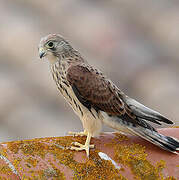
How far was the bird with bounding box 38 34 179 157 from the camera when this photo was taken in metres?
3.60

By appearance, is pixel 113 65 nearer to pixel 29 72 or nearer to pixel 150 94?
pixel 150 94

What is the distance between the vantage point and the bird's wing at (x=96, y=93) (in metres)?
3.65

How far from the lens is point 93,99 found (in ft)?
12.1

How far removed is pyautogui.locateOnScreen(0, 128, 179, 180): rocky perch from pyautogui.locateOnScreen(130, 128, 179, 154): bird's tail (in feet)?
0.17

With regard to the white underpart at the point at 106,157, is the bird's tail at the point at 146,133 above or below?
above

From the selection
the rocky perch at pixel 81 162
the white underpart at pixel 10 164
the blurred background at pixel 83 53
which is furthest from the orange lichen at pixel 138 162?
the blurred background at pixel 83 53

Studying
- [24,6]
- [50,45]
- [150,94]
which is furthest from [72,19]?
[50,45]

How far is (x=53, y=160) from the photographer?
2.81 metres

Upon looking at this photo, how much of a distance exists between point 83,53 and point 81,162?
6559mm

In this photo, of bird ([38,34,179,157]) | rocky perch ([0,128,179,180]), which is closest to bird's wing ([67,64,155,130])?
bird ([38,34,179,157])

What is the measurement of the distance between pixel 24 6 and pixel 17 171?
30.0ft

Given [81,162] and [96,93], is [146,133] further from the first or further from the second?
[81,162]

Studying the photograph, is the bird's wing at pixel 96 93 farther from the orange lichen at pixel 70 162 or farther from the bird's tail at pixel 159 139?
the orange lichen at pixel 70 162

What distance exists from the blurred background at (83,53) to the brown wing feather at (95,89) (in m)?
3.60
